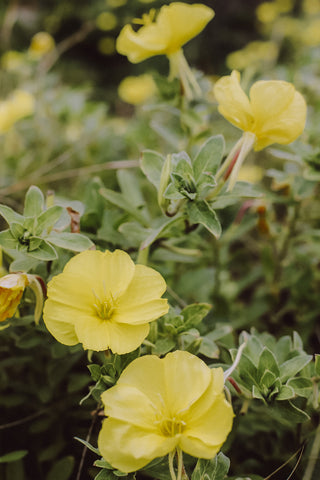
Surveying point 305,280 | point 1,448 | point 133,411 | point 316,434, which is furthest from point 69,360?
point 305,280

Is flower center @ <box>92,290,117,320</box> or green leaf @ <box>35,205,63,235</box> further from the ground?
green leaf @ <box>35,205,63,235</box>

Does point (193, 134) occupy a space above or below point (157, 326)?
above

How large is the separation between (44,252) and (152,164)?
0.92ft

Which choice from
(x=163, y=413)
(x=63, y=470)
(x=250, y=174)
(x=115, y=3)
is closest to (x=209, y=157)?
(x=163, y=413)

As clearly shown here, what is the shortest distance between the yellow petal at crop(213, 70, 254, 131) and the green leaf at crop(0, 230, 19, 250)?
440 mm

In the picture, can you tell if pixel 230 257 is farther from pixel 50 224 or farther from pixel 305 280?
pixel 50 224

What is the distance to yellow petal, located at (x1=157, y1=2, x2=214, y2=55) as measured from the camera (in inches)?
34.4

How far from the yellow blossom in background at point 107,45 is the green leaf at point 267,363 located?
3.79m

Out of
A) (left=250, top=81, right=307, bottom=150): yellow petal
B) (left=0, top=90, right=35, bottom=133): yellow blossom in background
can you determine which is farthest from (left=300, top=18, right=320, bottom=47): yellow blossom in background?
(left=250, top=81, right=307, bottom=150): yellow petal

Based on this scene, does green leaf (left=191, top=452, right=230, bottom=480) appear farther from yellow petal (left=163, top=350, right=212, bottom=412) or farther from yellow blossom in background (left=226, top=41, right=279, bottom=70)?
yellow blossom in background (left=226, top=41, right=279, bottom=70)

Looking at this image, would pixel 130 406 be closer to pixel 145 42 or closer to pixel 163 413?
pixel 163 413

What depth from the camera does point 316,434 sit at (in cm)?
85

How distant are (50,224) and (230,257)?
0.69 meters

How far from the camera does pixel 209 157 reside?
0.83 m
